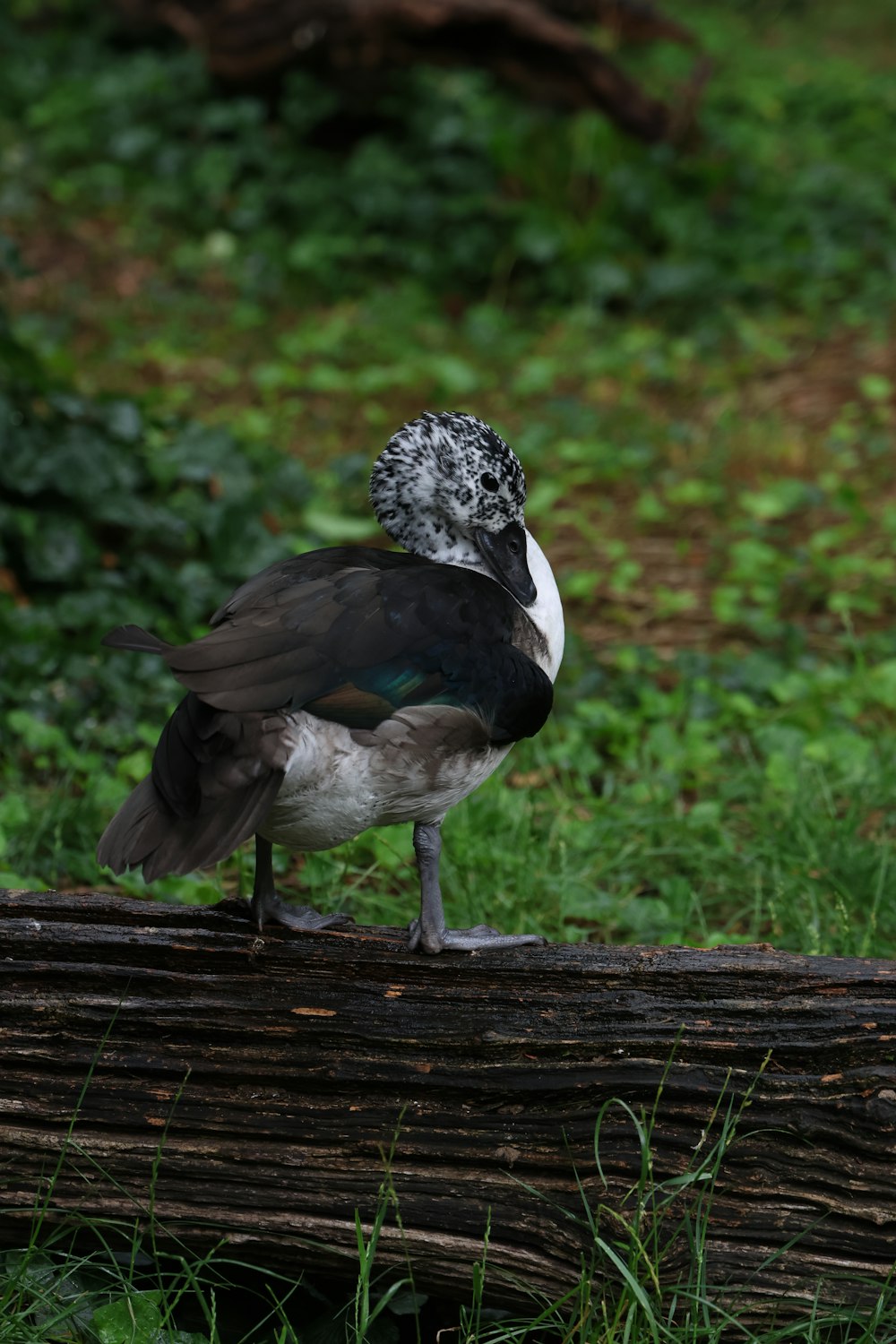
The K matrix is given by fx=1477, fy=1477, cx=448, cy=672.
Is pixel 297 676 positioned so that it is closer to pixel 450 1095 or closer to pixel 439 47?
pixel 450 1095

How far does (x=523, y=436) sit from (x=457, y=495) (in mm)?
4037

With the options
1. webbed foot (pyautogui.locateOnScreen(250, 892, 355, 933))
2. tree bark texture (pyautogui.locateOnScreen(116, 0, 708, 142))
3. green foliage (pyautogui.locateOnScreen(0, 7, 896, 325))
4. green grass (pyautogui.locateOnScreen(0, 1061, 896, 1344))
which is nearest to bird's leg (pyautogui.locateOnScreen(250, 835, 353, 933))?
webbed foot (pyautogui.locateOnScreen(250, 892, 355, 933))

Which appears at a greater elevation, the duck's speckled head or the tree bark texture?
the tree bark texture

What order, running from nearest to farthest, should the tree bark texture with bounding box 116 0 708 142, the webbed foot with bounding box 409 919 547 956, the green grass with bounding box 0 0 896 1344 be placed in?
the webbed foot with bounding box 409 919 547 956 < the green grass with bounding box 0 0 896 1344 < the tree bark texture with bounding box 116 0 708 142

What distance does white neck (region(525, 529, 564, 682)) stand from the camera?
129 inches

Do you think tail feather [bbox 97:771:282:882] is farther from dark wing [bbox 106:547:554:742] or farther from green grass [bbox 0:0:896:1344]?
green grass [bbox 0:0:896:1344]

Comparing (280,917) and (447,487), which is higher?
(447,487)

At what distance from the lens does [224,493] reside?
Result: 5.85 meters

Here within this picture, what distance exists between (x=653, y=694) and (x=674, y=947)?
2.37 meters

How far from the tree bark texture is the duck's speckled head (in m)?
6.28

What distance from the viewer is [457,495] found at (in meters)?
3.31

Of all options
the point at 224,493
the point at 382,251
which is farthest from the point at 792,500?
the point at 382,251

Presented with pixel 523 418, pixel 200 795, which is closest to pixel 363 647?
pixel 200 795

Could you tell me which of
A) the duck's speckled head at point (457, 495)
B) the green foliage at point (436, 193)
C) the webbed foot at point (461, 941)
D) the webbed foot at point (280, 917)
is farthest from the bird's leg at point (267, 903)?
the green foliage at point (436, 193)
